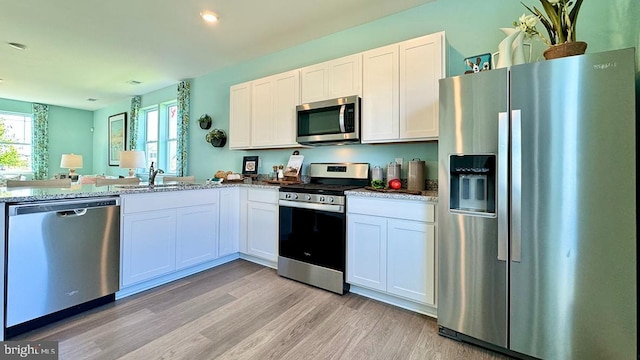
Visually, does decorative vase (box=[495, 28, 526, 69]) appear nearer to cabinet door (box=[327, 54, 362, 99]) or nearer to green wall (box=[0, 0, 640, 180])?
green wall (box=[0, 0, 640, 180])

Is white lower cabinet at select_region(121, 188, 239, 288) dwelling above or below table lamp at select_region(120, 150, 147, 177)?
below

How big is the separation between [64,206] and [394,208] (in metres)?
2.36

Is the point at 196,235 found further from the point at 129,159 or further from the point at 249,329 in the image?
the point at 129,159

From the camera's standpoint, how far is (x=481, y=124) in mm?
1660

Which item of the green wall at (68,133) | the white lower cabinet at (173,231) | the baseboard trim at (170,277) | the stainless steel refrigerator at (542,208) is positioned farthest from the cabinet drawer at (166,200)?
the green wall at (68,133)

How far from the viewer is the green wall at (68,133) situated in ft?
23.0

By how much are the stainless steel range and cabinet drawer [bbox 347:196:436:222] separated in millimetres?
121

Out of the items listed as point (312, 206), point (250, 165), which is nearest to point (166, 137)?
point (250, 165)

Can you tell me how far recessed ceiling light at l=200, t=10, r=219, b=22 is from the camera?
270 cm

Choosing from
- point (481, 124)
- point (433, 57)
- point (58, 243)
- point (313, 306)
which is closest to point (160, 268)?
point (58, 243)

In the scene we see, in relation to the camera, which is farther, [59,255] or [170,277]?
[170,277]

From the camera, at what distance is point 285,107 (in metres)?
3.12

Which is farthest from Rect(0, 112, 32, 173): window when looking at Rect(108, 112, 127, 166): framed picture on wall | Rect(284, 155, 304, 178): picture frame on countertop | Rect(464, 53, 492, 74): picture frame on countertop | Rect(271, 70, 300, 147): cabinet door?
Rect(464, 53, 492, 74): picture frame on countertop

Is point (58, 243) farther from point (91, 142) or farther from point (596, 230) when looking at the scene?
point (91, 142)
